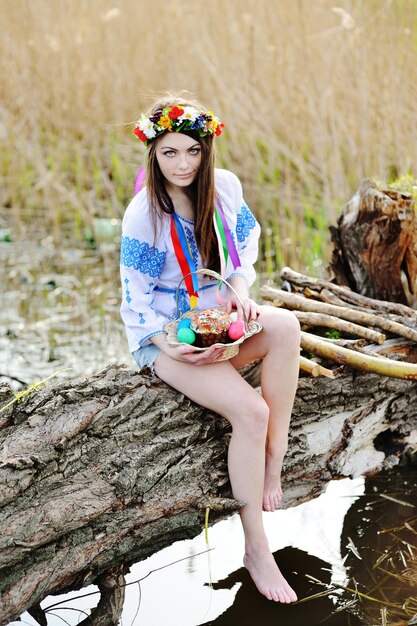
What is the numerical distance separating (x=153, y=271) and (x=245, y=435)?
1.80ft

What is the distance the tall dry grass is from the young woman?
2057 millimetres

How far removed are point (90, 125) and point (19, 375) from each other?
2894 millimetres

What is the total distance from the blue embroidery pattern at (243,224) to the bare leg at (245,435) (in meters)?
0.49

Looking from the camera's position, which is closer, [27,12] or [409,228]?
[409,228]

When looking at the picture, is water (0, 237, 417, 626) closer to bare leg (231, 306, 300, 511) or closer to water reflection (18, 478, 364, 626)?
water reflection (18, 478, 364, 626)

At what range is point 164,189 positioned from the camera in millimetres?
2598

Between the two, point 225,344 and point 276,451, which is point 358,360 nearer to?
point 276,451

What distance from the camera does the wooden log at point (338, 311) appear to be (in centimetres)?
293

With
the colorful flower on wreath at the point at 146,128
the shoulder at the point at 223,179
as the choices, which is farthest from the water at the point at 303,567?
the colorful flower on wreath at the point at 146,128

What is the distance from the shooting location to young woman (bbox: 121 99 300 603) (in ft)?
7.88

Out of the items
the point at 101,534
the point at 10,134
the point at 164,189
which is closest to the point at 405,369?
the point at 164,189

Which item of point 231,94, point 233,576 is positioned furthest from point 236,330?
point 231,94

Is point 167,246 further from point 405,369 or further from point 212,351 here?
point 405,369

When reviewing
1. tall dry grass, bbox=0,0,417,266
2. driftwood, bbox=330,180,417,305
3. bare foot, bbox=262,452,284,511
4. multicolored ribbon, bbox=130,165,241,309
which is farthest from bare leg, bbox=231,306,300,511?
tall dry grass, bbox=0,0,417,266
